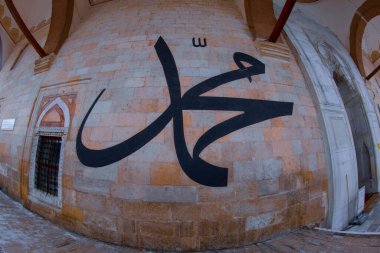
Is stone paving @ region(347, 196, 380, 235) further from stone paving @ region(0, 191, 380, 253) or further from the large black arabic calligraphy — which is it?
the large black arabic calligraphy

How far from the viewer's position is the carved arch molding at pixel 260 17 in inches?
219

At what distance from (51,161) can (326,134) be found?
692 centimetres

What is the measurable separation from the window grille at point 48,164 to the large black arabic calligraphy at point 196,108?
104 centimetres

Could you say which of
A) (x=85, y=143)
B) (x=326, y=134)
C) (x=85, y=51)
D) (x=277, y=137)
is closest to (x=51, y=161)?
(x=85, y=143)

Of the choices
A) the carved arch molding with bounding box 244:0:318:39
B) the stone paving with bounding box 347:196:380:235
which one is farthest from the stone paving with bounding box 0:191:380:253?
the carved arch molding with bounding box 244:0:318:39

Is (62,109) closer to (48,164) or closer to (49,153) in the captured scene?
(49,153)

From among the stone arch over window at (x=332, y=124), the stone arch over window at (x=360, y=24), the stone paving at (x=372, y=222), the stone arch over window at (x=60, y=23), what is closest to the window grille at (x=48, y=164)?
the stone arch over window at (x=60, y=23)

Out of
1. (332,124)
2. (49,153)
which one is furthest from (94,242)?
(332,124)

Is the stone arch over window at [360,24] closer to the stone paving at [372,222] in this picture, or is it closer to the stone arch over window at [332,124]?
the stone arch over window at [332,124]

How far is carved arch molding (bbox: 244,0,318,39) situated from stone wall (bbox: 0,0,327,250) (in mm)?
248

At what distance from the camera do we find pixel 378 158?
728cm

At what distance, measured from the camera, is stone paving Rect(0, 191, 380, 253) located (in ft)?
11.9

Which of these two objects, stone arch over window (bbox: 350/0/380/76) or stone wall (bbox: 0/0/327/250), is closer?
stone wall (bbox: 0/0/327/250)

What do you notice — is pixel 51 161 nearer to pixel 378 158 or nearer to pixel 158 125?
pixel 158 125
